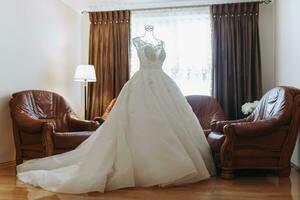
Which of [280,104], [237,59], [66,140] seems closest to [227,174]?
[280,104]

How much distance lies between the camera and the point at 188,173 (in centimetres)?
275

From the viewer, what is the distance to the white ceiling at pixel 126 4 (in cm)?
505

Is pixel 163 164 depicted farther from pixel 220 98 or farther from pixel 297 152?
pixel 220 98

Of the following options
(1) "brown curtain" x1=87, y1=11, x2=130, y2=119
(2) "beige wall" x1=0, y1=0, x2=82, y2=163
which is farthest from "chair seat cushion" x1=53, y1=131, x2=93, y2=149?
(1) "brown curtain" x1=87, y1=11, x2=130, y2=119

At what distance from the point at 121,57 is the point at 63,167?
2.71 m

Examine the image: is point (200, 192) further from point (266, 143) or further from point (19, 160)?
point (19, 160)

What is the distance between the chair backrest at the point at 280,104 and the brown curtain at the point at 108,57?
2522mm

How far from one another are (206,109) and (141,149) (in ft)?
6.96

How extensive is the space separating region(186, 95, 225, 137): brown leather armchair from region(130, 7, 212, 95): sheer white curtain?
1.38ft

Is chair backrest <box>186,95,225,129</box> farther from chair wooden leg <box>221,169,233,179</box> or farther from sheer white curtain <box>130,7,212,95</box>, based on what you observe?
chair wooden leg <box>221,169,233,179</box>

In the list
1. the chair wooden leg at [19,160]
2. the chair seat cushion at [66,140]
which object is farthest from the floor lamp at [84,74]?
the chair wooden leg at [19,160]

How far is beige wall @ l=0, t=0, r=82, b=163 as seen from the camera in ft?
12.7

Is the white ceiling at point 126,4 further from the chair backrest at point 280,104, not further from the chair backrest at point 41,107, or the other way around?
the chair backrest at point 280,104

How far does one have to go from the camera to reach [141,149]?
2.82m
